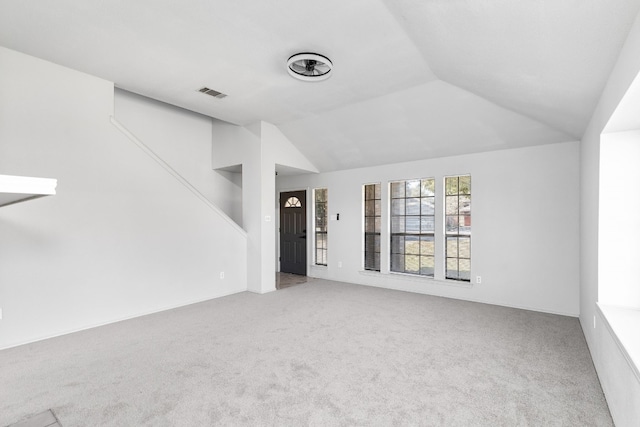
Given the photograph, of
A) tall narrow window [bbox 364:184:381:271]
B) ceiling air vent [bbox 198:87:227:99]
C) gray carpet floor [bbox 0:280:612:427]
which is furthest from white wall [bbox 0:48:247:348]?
tall narrow window [bbox 364:184:381:271]

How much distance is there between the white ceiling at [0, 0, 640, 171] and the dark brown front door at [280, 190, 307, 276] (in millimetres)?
2609

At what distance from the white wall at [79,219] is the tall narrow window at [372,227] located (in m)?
3.24

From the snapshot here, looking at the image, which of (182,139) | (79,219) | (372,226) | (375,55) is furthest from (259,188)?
(375,55)

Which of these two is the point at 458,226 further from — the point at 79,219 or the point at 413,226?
the point at 79,219

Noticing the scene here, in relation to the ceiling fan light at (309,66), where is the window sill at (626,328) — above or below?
below

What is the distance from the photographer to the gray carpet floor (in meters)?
2.05

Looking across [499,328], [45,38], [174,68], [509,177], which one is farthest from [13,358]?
[509,177]

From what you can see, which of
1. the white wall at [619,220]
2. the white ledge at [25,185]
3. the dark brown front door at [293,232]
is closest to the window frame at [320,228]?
the dark brown front door at [293,232]

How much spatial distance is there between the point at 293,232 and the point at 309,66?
14.6 ft

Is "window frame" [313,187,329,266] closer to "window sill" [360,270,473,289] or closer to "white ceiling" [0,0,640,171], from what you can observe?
"window sill" [360,270,473,289]

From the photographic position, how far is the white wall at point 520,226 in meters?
4.10

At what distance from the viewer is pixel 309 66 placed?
330 cm

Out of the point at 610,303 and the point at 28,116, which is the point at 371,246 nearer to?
the point at 610,303

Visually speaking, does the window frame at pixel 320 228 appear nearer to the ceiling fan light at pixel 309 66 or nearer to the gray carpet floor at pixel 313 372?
the gray carpet floor at pixel 313 372
